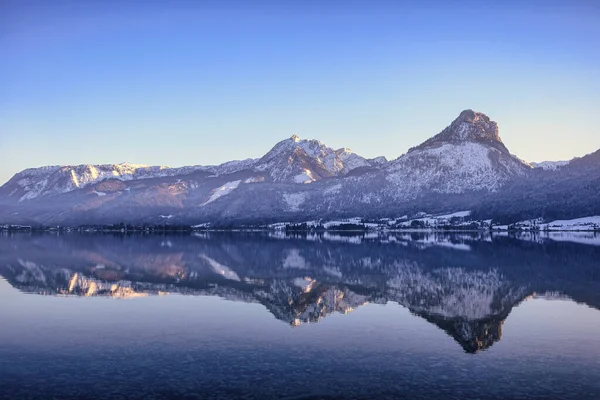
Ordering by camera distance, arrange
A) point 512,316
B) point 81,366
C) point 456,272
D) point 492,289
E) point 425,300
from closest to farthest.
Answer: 1. point 81,366
2. point 512,316
3. point 425,300
4. point 492,289
5. point 456,272

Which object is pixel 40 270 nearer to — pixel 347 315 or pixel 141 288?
pixel 141 288

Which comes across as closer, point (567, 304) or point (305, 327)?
point (305, 327)

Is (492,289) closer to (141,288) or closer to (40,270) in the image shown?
(141,288)

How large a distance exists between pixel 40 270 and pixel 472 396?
309 feet

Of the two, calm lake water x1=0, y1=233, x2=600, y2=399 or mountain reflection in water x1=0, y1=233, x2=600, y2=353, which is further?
mountain reflection in water x1=0, y1=233, x2=600, y2=353

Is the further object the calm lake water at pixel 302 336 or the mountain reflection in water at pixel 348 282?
the mountain reflection in water at pixel 348 282

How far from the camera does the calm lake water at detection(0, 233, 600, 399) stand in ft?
109

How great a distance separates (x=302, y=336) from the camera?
1860 inches

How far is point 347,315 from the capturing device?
57562 millimetres

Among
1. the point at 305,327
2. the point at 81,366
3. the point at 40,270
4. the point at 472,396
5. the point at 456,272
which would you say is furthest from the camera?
the point at 40,270

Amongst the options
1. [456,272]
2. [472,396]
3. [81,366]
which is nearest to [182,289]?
[81,366]

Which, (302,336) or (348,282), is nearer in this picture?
(302,336)

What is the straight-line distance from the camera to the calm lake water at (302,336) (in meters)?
33.3

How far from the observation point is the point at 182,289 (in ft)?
261
